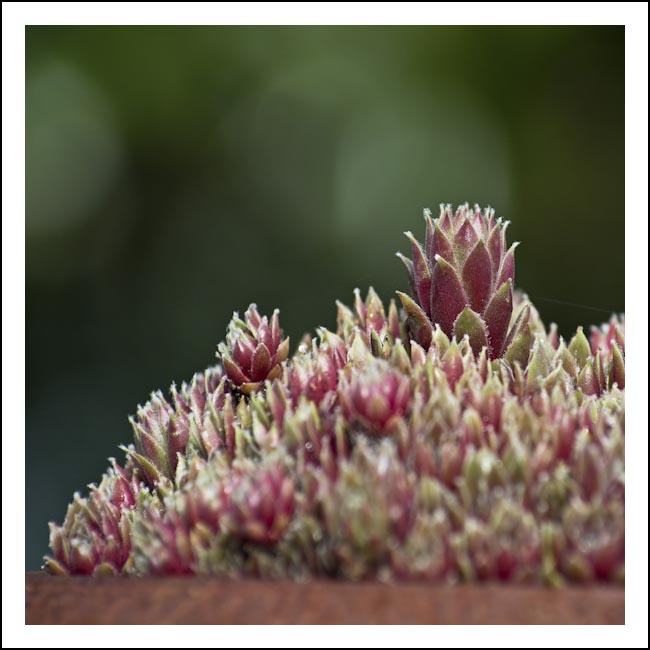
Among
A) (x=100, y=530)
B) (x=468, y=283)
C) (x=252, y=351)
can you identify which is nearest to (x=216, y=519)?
(x=100, y=530)

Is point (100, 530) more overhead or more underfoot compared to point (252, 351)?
more underfoot

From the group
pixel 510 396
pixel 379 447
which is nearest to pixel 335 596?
pixel 379 447

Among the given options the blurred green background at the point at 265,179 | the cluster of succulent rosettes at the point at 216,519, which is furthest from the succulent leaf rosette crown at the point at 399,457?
the blurred green background at the point at 265,179

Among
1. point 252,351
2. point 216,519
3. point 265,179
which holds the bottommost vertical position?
point 216,519

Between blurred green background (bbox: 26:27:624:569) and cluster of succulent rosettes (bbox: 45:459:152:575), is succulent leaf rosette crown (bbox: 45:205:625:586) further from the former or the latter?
blurred green background (bbox: 26:27:624:569)

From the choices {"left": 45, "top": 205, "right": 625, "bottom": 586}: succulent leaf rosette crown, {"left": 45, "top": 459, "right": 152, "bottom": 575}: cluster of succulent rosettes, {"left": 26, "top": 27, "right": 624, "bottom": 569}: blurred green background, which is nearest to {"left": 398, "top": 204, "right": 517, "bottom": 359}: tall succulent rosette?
{"left": 45, "top": 205, "right": 625, "bottom": 586}: succulent leaf rosette crown

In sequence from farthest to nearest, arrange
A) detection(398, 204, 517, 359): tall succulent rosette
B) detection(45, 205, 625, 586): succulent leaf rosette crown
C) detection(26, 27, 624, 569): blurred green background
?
detection(26, 27, 624, 569): blurred green background
detection(398, 204, 517, 359): tall succulent rosette
detection(45, 205, 625, 586): succulent leaf rosette crown

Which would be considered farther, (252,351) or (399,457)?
(252,351)

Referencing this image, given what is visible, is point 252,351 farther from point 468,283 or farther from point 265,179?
point 265,179
